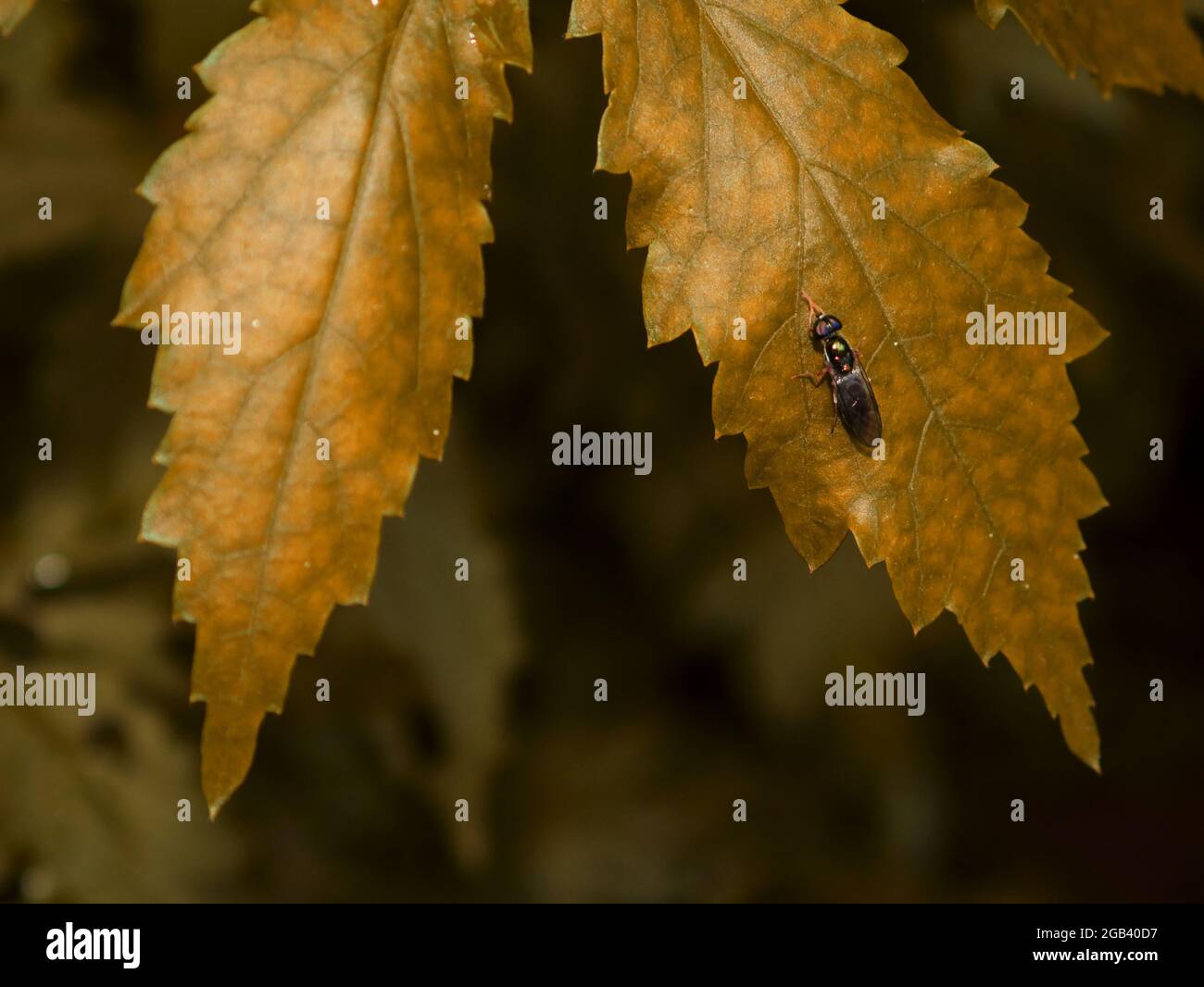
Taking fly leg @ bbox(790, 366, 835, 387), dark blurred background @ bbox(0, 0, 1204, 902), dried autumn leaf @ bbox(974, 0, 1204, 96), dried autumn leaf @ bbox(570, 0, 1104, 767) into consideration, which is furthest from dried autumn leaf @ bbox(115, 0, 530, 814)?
dark blurred background @ bbox(0, 0, 1204, 902)

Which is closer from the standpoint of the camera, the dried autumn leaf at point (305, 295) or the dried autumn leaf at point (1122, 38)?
the dried autumn leaf at point (305, 295)

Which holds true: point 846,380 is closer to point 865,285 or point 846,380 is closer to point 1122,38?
point 865,285

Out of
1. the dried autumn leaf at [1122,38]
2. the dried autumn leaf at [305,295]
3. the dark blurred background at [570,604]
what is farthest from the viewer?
the dark blurred background at [570,604]

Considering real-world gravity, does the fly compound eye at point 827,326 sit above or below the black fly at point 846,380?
above

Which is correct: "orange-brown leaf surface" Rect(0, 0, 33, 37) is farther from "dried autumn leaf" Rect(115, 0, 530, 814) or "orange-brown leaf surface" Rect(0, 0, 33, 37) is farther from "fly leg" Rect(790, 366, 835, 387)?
"fly leg" Rect(790, 366, 835, 387)

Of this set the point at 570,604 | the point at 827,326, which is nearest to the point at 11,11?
the point at 827,326

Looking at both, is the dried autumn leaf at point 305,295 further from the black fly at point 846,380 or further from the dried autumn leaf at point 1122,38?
the dried autumn leaf at point 1122,38

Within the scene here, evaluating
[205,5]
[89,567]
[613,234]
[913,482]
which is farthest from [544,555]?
[913,482]

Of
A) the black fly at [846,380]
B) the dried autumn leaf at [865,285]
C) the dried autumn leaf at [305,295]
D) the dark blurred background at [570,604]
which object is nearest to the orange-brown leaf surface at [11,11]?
the dried autumn leaf at [305,295]
